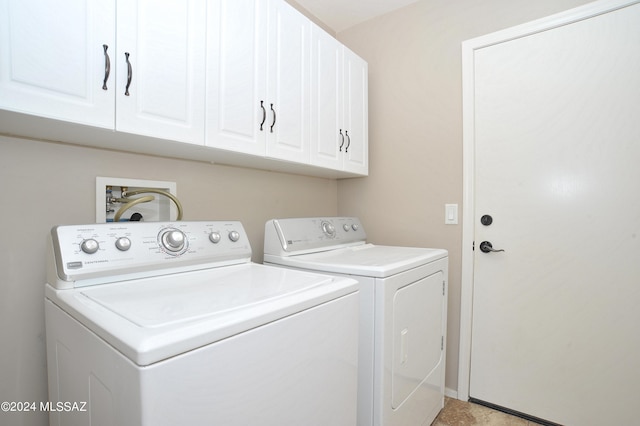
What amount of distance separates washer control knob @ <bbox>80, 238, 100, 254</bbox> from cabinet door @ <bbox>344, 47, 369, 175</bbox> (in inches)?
54.0

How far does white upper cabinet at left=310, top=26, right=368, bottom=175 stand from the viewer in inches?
67.6

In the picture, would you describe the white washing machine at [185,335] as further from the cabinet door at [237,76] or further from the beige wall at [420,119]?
the beige wall at [420,119]

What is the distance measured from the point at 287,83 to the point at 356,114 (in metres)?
0.65

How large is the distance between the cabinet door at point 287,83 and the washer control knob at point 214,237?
1.45 feet

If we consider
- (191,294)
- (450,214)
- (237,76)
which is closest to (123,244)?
(191,294)

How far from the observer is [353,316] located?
102cm

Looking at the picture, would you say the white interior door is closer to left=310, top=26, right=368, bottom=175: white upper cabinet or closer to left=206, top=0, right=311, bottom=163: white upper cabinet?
left=310, top=26, right=368, bottom=175: white upper cabinet

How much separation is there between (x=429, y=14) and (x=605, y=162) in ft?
A: 4.45

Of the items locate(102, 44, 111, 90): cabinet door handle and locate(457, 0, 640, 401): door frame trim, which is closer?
locate(102, 44, 111, 90): cabinet door handle

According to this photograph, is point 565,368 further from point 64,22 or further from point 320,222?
point 64,22

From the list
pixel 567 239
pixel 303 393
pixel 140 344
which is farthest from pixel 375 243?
pixel 140 344

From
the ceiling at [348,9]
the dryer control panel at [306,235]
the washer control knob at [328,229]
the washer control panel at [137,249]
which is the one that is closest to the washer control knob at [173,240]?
the washer control panel at [137,249]

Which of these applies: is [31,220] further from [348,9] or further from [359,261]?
[348,9]

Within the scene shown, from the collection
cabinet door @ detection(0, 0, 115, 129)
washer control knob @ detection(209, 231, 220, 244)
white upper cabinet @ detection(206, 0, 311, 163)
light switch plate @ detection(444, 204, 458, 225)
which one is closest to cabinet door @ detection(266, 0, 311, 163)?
white upper cabinet @ detection(206, 0, 311, 163)
